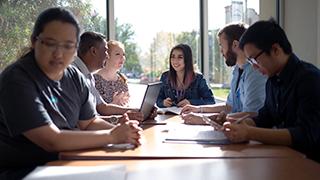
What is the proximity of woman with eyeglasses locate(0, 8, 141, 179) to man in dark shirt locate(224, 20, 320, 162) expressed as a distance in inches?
23.5

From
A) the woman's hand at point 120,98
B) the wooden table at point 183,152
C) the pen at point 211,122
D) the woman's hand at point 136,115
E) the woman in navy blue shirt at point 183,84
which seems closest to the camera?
the wooden table at point 183,152

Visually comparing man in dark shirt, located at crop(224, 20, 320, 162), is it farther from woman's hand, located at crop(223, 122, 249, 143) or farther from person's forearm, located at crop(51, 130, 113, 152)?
person's forearm, located at crop(51, 130, 113, 152)

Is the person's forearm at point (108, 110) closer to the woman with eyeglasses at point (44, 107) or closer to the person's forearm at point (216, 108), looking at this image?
the person's forearm at point (216, 108)

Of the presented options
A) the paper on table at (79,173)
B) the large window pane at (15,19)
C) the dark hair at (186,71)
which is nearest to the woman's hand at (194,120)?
the paper on table at (79,173)

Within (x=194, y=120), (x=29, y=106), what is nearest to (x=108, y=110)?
(x=194, y=120)

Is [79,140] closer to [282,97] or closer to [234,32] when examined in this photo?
[282,97]

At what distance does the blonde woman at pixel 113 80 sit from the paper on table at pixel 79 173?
2052mm

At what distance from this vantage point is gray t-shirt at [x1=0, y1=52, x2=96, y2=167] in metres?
1.48

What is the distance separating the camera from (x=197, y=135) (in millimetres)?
1815

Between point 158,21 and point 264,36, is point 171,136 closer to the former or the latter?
point 264,36

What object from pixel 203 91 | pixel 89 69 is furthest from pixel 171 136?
pixel 203 91

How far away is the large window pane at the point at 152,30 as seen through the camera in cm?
Answer: 489

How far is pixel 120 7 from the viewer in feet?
16.0

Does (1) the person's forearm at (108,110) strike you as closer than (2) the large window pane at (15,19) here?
Yes
